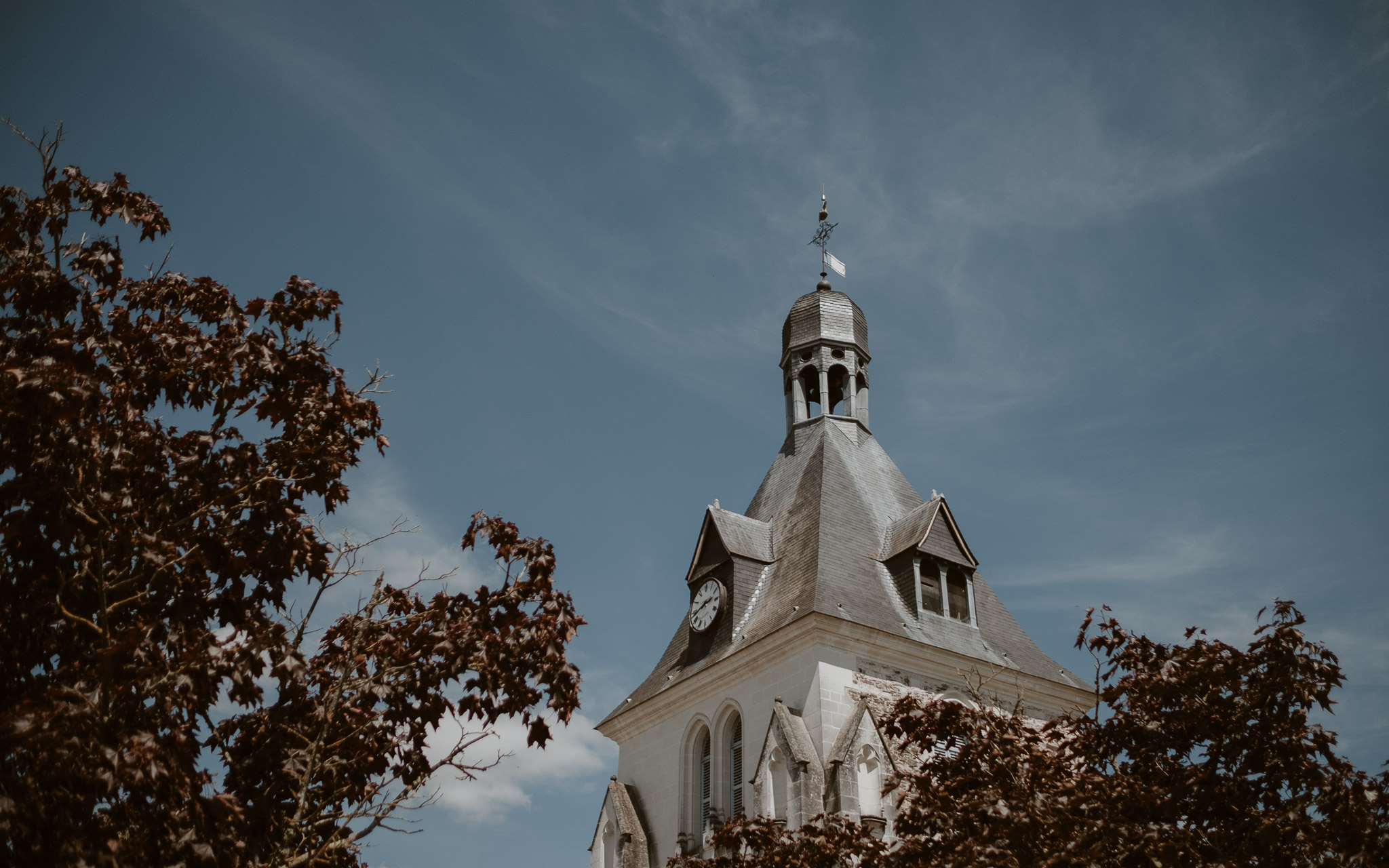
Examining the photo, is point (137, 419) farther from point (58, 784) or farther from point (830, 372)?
point (830, 372)

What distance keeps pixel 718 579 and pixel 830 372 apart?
714 cm

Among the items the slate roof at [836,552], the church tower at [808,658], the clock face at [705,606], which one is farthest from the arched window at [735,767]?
the clock face at [705,606]

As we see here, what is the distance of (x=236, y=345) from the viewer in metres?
7.75

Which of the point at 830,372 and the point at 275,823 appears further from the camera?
the point at 830,372

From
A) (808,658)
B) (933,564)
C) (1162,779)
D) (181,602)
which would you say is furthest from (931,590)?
(181,602)

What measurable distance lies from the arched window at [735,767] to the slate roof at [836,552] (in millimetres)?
1444

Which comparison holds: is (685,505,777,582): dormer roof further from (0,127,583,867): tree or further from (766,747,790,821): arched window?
(0,127,583,867): tree

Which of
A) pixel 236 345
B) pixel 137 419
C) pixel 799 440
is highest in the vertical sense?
pixel 799 440

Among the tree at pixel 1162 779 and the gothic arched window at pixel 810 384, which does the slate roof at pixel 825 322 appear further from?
the tree at pixel 1162 779

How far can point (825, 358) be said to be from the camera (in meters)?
28.5

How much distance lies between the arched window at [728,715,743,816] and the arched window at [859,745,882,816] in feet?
10.3

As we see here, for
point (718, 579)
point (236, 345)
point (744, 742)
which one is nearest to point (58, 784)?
point (236, 345)

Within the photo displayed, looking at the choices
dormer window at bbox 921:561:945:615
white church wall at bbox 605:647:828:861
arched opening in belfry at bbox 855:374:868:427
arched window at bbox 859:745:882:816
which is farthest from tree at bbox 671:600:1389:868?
arched opening in belfry at bbox 855:374:868:427

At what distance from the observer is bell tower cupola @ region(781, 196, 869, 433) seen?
28328 mm
